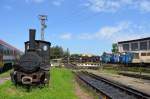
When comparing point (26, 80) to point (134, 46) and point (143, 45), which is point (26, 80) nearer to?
point (143, 45)

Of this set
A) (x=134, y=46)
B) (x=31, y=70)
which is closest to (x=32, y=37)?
(x=31, y=70)

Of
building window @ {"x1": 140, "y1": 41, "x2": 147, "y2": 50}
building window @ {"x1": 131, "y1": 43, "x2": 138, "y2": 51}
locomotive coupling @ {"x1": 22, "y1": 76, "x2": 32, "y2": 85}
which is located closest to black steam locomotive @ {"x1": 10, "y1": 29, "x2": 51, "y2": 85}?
locomotive coupling @ {"x1": 22, "y1": 76, "x2": 32, "y2": 85}

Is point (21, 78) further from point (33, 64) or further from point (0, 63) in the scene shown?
point (0, 63)

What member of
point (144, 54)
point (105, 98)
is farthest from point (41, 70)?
point (144, 54)

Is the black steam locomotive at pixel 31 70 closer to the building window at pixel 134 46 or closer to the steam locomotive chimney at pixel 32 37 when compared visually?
the steam locomotive chimney at pixel 32 37

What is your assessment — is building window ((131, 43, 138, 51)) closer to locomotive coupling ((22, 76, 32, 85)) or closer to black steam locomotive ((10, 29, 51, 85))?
black steam locomotive ((10, 29, 51, 85))

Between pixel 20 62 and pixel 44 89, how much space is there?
6.75 ft

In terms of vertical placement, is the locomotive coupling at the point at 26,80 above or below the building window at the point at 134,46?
below

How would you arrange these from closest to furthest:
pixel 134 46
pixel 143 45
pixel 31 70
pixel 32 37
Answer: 1. pixel 31 70
2. pixel 32 37
3. pixel 143 45
4. pixel 134 46

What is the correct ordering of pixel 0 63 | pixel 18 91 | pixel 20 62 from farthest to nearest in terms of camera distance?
pixel 0 63 < pixel 20 62 < pixel 18 91

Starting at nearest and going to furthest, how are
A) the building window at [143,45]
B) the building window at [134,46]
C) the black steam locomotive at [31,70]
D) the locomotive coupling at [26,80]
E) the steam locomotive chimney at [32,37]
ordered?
the locomotive coupling at [26,80]
the black steam locomotive at [31,70]
the steam locomotive chimney at [32,37]
the building window at [143,45]
the building window at [134,46]

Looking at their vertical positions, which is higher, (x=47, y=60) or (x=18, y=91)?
(x=47, y=60)

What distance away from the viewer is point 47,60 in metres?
24.8

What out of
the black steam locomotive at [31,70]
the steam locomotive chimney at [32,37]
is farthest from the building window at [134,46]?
the black steam locomotive at [31,70]
